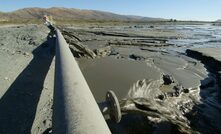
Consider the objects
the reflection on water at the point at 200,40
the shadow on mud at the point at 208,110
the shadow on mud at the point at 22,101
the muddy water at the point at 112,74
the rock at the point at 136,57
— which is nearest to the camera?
the shadow on mud at the point at 22,101

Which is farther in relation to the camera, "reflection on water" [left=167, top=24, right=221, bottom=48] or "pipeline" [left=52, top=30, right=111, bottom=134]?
"reflection on water" [left=167, top=24, right=221, bottom=48]

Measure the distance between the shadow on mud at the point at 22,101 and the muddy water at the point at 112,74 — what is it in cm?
88

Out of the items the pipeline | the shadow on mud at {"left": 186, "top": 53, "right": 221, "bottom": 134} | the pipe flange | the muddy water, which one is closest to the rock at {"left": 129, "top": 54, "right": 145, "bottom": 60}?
the muddy water

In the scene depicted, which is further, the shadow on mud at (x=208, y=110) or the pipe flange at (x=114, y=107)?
the shadow on mud at (x=208, y=110)

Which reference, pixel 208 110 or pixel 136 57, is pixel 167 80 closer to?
pixel 208 110

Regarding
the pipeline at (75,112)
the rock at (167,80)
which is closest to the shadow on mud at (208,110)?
the rock at (167,80)

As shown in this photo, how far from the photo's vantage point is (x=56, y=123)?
1.93 m

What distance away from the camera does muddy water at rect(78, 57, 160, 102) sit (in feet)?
16.0

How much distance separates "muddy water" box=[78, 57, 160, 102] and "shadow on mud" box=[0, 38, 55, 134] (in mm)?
877

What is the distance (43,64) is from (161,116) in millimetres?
3830

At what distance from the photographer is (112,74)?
5.89 m

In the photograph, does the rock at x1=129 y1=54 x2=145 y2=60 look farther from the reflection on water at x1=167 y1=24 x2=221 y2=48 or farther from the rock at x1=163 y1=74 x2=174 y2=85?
the reflection on water at x1=167 y1=24 x2=221 y2=48

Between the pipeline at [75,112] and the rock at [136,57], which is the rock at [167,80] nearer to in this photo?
the rock at [136,57]

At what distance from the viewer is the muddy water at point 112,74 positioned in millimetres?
4863
